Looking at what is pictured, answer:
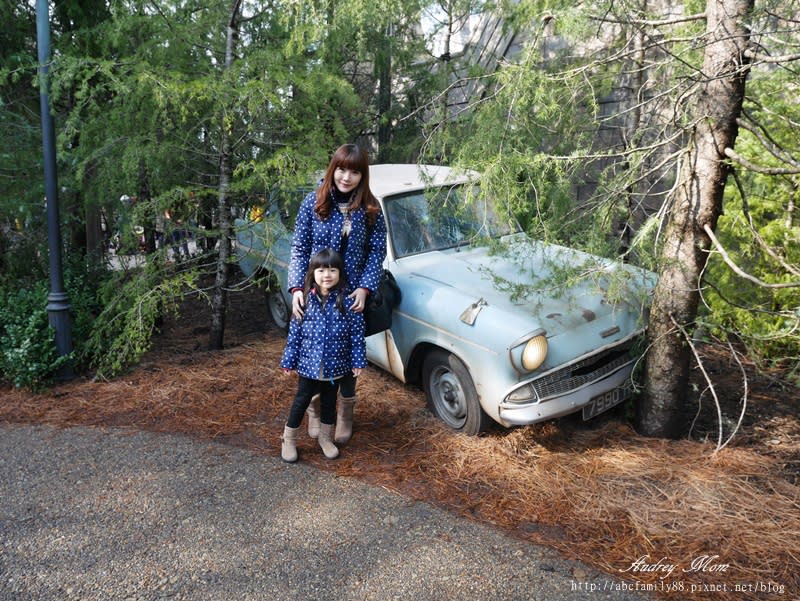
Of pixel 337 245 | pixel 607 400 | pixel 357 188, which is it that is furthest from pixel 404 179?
pixel 607 400

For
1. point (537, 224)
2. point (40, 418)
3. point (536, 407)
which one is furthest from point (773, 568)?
point (40, 418)

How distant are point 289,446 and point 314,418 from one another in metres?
0.29

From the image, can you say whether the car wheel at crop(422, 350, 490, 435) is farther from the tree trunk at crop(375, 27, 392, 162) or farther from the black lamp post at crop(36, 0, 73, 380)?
the tree trunk at crop(375, 27, 392, 162)

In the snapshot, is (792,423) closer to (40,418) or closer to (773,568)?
(773,568)

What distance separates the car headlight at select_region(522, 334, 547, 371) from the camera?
3.62 metres

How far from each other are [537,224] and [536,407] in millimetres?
1215

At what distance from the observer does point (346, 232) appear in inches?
146

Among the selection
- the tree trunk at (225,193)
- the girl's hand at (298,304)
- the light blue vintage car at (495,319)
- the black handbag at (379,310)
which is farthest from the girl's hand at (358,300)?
the tree trunk at (225,193)

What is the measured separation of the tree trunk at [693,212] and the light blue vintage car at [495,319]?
0.17 metres

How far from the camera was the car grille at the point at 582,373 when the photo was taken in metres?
3.75

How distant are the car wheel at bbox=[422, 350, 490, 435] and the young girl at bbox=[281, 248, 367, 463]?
28.0 inches

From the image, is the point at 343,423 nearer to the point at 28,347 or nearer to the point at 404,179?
the point at 404,179

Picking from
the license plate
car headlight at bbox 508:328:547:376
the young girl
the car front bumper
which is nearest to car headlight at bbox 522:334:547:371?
car headlight at bbox 508:328:547:376
